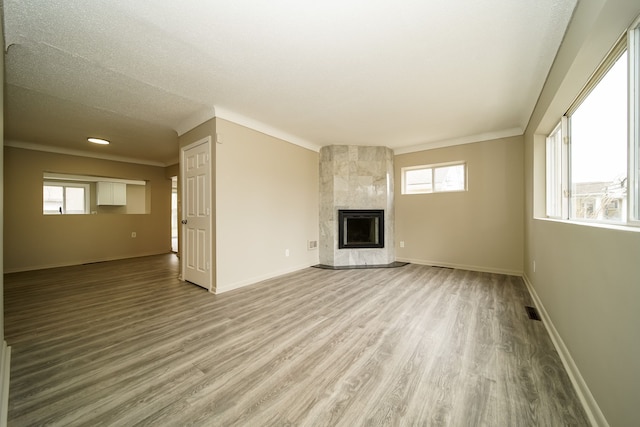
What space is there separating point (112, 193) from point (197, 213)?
14.1ft

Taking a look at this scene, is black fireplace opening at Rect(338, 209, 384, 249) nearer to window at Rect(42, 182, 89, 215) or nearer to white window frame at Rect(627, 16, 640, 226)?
white window frame at Rect(627, 16, 640, 226)

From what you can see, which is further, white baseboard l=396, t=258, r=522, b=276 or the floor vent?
white baseboard l=396, t=258, r=522, b=276

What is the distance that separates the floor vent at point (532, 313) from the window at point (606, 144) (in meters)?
1.01

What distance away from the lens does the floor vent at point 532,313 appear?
7.43ft

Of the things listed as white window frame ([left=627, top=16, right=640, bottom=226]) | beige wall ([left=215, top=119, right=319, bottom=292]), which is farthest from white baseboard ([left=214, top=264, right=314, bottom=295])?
white window frame ([left=627, top=16, right=640, bottom=226])

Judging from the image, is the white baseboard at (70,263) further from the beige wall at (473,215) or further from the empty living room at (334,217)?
the beige wall at (473,215)

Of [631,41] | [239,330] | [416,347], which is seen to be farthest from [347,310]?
[631,41]

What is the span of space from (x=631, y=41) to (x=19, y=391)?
12.8 feet

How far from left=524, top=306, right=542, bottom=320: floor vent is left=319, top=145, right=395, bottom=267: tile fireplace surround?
7.80 feet

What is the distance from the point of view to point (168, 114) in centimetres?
318

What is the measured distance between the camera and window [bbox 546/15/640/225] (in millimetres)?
1144

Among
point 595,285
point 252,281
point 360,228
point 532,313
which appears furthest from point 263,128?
point 532,313

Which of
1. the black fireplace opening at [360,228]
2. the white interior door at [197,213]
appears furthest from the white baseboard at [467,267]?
the white interior door at [197,213]

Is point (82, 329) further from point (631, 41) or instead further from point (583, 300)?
point (631, 41)
